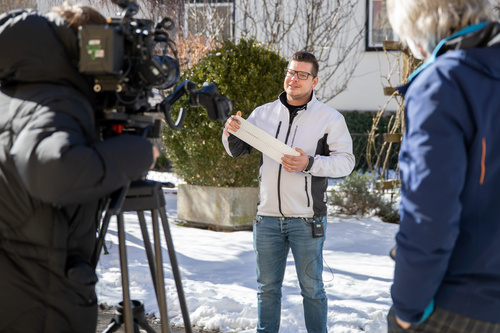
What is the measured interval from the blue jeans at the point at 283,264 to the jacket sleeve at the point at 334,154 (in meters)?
0.31

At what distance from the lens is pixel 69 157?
1767mm

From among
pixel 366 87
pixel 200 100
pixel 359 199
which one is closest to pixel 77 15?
pixel 200 100

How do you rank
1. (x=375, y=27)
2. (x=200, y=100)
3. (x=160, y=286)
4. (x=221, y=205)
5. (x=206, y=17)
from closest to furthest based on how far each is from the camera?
(x=160, y=286) → (x=200, y=100) → (x=221, y=205) → (x=206, y=17) → (x=375, y=27)

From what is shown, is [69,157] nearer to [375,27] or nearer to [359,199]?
[359,199]

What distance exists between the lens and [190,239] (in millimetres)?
6918

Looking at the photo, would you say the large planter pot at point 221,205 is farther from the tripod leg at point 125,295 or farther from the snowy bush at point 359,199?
the tripod leg at point 125,295

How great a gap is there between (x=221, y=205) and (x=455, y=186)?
233 inches

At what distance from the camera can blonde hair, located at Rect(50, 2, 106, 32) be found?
81.4 inches

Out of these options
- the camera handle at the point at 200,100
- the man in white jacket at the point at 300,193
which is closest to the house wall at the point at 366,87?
the man in white jacket at the point at 300,193

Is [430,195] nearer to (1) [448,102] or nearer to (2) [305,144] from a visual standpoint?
(1) [448,102]

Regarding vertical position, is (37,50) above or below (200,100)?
above

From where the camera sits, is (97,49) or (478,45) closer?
(478,45)

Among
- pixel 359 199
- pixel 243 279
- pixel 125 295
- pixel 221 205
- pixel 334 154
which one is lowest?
pixel 243 279

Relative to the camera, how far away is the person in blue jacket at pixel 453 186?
5.29 feet
